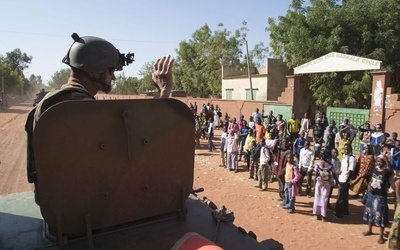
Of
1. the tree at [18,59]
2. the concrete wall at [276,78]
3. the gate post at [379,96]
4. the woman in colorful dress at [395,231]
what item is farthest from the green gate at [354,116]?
the tree at [18,59]

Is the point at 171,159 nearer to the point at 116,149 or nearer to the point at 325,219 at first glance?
the point at 116,149

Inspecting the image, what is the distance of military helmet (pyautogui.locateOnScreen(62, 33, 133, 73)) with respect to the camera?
2.10 m

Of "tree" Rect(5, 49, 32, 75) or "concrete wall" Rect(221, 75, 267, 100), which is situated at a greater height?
"tree" Rect(5, 49, 32, 75)

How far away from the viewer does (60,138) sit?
169 centimetres

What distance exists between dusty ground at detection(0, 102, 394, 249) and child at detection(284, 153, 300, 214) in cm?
23

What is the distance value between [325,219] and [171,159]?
6596mm

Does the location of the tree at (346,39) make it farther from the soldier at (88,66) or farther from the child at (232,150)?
the soldier at (88,66)

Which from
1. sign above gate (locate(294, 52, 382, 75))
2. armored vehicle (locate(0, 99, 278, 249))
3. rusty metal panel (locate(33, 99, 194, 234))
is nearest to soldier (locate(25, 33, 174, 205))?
armored vehicle (locate(0, 99, 278, 249))

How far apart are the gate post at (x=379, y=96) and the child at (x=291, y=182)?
6470 mm

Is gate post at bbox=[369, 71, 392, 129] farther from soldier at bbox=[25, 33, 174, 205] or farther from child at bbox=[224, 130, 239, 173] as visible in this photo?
soldier at bbox=[25, 33, 174, 205]

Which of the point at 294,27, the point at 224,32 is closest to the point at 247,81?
the point at 294,27

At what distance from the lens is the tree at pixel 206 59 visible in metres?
36.5

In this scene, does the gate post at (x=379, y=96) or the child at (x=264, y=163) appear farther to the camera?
the gate post at (x=379, y=96)

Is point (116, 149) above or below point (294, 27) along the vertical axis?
below
